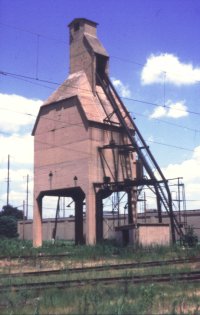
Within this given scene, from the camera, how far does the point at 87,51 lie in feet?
117

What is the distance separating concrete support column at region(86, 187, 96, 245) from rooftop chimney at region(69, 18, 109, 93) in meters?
8.84

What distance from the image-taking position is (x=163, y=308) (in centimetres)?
888

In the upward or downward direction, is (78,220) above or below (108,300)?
above

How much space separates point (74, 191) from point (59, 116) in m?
6.05

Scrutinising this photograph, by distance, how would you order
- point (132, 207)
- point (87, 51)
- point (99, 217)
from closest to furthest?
point (132, 207)
point (99, 217)
point (87, 51)

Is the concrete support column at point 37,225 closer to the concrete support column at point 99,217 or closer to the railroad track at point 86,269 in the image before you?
the concrete support column at point 99,217

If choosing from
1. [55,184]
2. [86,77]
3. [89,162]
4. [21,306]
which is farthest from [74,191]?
[21,306]

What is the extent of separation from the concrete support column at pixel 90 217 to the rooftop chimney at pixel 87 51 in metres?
8.84

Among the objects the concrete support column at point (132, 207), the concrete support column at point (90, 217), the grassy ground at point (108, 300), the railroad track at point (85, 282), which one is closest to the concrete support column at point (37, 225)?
the concrete support column at point (90, 217)

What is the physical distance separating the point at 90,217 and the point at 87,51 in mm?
13412

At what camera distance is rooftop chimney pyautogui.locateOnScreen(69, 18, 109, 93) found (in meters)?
35.2

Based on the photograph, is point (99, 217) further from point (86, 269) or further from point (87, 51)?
point (86, 269)

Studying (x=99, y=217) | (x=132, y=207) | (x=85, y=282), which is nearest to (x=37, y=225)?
(x=99, y=217)

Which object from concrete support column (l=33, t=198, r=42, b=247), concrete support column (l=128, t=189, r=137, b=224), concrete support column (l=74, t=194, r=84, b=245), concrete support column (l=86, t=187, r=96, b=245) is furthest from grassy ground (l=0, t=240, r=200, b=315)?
concrete support column (l=74, t=194, r=84, b=245)
